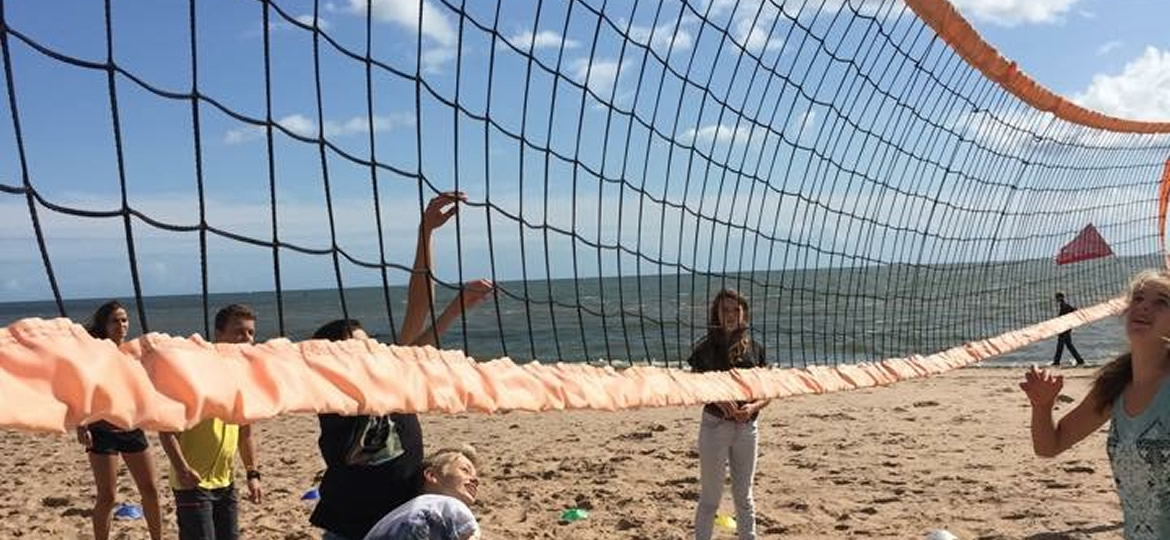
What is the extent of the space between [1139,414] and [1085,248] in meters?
6.64

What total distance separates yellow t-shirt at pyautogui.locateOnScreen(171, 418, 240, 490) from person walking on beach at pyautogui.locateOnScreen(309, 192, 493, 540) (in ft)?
2.70

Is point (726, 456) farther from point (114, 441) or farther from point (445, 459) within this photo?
point (114, 441)

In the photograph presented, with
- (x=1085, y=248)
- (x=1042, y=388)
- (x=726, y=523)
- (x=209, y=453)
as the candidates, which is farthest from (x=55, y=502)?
(x=1085, y=248)

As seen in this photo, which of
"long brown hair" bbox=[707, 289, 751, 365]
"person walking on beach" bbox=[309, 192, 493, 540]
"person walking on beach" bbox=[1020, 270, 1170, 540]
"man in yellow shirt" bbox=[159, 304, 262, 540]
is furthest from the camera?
→ "long brown hair" bbox=[707, 289, 751, 365]

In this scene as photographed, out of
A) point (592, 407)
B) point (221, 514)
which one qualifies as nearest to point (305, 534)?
point (221, 514)

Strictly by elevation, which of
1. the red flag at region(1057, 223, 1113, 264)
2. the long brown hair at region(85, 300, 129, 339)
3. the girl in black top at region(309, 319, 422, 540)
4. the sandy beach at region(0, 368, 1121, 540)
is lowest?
the sandy beach at region(0, 368, 1121, 540)

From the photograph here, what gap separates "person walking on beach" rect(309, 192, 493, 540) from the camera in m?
2.43

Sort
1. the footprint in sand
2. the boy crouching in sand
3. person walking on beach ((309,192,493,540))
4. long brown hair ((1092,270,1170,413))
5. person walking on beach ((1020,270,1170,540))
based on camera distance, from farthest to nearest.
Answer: the footprint in sand → person walking on beach ((309,192,493,540)) → the boy crouching in sand → long brown hair ((1092,270,1170,413)) → person walking on beach ((1020,270,1170,540))

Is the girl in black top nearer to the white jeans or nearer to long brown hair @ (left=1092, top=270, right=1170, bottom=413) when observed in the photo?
the white jeans

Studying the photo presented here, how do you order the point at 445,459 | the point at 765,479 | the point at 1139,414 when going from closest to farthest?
1. the point at 1139,414
2. the point at 445,459
3. the point at 765,479

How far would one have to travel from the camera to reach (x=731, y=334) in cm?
329

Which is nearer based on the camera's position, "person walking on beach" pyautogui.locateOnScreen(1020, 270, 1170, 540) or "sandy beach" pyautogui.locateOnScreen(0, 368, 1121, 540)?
"person walking on beach" pyautogui.locateOnScreen(1020, 270, 1170, 540)

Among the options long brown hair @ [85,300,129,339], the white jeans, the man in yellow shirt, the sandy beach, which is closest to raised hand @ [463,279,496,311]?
the man in yellow shirt

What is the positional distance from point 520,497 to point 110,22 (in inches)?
168
